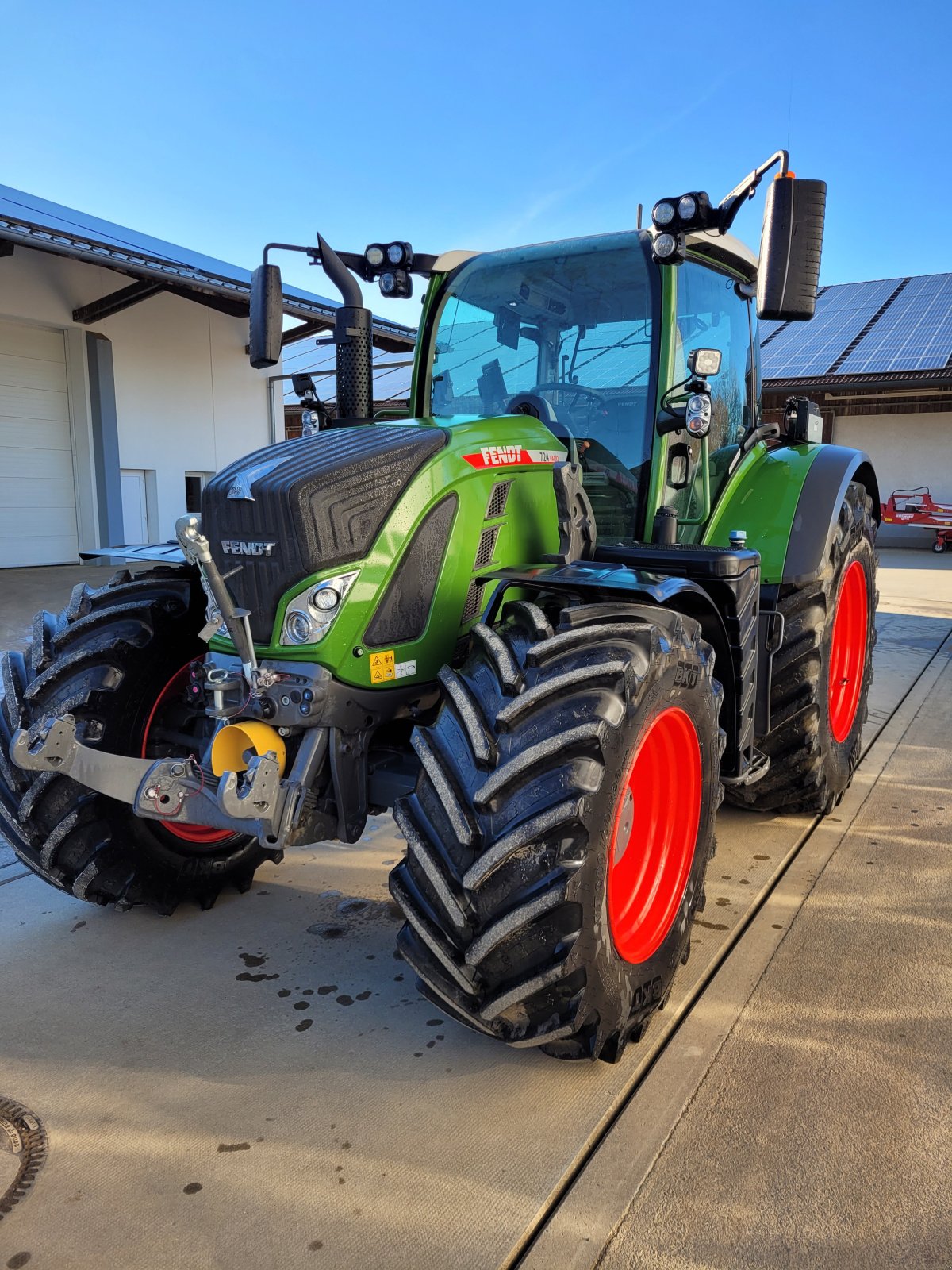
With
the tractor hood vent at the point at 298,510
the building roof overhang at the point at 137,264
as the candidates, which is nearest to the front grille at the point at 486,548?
the tractor hood vent at the point at 298,510

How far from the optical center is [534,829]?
184 centimetres

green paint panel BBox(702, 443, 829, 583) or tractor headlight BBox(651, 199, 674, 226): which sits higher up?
tractor headlight BBox(651, 199, 674, 226)

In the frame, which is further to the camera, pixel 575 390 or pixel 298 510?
pixel 575 390

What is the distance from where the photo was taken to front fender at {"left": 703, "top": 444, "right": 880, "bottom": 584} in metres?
3.42

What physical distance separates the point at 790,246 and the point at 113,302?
1174 cm

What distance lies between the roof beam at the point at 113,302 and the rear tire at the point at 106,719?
415 inches

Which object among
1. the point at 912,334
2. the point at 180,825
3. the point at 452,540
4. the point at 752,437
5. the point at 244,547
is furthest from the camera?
the point at 912,334

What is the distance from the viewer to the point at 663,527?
Answer: 3.08m

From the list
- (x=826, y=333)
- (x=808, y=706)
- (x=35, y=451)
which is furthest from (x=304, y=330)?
(x=808, y=706)

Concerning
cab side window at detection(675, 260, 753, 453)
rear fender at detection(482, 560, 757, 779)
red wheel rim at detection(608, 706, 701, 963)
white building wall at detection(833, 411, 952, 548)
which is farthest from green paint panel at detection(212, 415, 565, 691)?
white building wall at detection(833, 411, 952, 548)

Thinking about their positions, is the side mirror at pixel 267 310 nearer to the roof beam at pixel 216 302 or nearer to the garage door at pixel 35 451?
the garage door at pixel 35 451

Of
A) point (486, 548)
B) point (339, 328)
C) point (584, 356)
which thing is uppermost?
point (339, 328)

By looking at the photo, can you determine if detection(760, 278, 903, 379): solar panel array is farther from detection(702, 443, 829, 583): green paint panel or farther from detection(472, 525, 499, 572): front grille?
detection(472, 525, 499, 572): front grille

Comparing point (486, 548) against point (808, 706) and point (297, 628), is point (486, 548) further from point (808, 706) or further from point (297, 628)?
point (808, 706)
